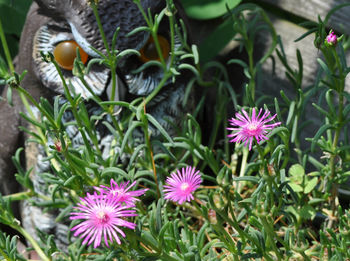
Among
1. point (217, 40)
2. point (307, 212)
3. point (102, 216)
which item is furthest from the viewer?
point (217, 40)

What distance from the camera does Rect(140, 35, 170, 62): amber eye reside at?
980 millimetres

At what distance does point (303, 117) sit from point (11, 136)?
1.95 ft

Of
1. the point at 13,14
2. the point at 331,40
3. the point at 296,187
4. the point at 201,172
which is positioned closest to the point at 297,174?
the point at 296,187

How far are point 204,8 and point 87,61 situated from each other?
1.43 ft

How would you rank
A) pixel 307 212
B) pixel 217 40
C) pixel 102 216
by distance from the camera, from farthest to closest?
pixel 217 40, pixel 307 212, pixel 102 216

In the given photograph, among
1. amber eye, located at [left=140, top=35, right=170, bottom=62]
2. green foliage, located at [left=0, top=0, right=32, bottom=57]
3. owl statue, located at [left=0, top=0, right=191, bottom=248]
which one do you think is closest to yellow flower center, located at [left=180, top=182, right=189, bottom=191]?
owl statue, located at [left=0, top=0, right=191, bottom=248]

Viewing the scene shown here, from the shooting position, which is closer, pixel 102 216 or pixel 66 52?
pixel 102 216

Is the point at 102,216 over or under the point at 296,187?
over

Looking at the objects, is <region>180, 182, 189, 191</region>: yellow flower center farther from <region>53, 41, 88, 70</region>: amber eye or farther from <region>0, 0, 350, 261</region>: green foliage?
<region>53, 41, 88, 70</region>: amber eye

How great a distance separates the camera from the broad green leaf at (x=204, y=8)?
1.27m

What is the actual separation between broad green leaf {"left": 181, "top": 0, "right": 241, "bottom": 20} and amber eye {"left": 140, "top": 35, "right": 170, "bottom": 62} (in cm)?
31

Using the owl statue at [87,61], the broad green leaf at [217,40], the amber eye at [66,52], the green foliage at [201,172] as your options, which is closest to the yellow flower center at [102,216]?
the green foliage at [201,172]

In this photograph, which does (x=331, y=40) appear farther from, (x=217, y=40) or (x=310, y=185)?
(x=217, y=40)

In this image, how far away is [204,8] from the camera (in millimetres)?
1300
